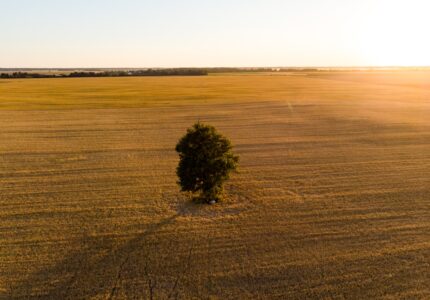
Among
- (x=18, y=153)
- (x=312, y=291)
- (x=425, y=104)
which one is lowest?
(x=312, y=291)

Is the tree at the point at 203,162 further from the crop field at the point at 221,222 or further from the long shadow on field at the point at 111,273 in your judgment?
the long shadow on field at the point at 111,273

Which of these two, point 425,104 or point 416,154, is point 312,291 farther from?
point 425,104

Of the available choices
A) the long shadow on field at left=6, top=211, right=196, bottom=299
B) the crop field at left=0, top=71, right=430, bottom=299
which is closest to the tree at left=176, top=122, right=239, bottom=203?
the crop field at left=0, top=71, right=430, bottom=299

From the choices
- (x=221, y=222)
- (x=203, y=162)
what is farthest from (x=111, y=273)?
(x=203, y=162)

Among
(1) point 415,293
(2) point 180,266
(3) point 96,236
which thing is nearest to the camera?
(1) point 415,293

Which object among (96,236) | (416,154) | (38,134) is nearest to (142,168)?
(96,236)

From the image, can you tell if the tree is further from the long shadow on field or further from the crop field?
the long shadow on field

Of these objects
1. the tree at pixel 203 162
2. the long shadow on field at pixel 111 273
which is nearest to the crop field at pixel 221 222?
the long shadow on field at pixel 111 273

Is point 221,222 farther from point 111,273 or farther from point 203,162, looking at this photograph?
point 111,273
